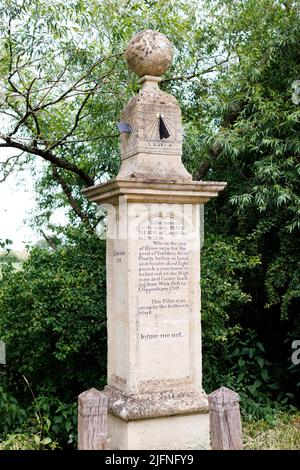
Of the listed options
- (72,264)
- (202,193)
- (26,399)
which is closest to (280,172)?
(202,193)

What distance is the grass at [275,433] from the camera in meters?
5.70

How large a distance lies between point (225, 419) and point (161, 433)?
1.10m

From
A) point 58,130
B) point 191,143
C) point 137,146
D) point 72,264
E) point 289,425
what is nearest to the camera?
point 137,146

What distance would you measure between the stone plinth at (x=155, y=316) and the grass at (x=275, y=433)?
0.79m

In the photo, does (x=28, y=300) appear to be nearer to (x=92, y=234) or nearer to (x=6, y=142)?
(x=92, y=234)

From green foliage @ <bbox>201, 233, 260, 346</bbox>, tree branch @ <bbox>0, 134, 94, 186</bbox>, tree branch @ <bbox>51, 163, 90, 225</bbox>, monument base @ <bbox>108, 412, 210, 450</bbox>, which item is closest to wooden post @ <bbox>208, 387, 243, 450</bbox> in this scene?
monument base @ <bbox>108, 412, 210, 450</bbox>

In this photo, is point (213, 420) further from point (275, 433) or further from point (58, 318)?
point (58, 318)

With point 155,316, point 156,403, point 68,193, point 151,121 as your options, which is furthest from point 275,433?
point 68,193

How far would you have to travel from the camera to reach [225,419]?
4223 mm

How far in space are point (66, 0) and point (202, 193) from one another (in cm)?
353

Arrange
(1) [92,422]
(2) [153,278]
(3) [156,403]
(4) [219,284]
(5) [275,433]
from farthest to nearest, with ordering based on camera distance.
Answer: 1. (4) [219,284]
2. (5) [275,433]
3. (2) [153,278]
4. (3) [156,403]
5. (1) [92,422]

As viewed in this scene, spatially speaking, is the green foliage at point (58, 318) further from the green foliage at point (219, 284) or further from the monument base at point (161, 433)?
the monument base at point (161, 433)

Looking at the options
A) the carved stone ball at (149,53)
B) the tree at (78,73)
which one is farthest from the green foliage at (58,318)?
the carved stone ball at (149,53)

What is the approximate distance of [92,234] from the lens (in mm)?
7562
